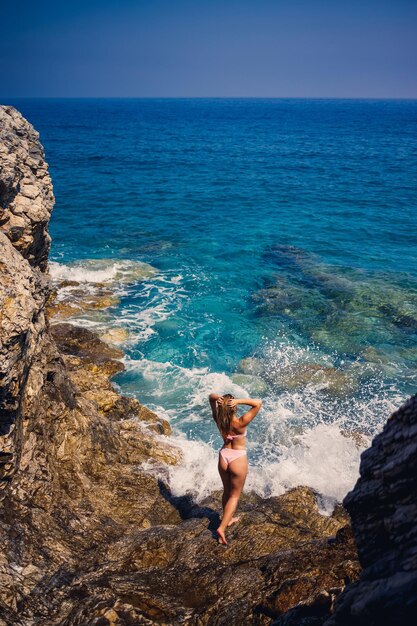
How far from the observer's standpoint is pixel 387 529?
386 centimetres

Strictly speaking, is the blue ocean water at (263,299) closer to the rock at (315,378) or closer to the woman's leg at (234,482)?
the rock at (315,378)

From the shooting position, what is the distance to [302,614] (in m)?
4.74

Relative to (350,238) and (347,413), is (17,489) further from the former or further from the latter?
(350,238)

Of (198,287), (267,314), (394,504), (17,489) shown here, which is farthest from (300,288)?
(394,504)

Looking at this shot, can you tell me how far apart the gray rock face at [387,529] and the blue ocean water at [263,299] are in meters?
6.48

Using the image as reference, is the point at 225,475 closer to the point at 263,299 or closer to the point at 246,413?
the point at 246,413

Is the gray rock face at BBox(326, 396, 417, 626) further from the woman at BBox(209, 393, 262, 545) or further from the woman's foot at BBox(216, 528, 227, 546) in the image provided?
the woman's foot at BBox(216, 528, 227, 546)

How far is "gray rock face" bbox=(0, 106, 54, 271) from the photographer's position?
34.7 ft

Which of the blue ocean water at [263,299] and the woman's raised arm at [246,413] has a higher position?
the woman's raised arm at [246,413]

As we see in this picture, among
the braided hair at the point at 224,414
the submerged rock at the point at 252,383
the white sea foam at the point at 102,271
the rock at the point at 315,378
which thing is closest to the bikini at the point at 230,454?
the braided hair at the point at 224,414

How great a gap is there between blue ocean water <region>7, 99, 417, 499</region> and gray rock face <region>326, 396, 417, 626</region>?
6.48 meters

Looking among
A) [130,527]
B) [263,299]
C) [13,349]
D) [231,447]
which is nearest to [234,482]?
[231,447]

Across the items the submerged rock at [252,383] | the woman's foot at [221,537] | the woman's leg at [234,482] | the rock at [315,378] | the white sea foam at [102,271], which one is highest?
the woman's leg at [234,482]

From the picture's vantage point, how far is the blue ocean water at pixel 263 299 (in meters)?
14.3
